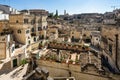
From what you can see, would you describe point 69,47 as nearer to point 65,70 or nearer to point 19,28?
point 65,70

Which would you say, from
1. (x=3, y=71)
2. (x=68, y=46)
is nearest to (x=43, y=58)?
(x=3, y=71)

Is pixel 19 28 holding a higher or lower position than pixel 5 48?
higher

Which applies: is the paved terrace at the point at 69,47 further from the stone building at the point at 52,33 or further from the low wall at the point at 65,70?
the stone building at the point at 52,33

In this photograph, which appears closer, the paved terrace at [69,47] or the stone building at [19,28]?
the paved terrace at [69,47]

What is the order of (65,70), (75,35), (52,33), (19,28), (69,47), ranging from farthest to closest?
(75,35) → (52,33) → (19,28) → (69,47) → (65,70)

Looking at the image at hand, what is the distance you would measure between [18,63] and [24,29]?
11.1 metres

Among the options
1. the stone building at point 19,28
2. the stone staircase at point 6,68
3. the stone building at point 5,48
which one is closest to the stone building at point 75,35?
the stone building at point 19,28

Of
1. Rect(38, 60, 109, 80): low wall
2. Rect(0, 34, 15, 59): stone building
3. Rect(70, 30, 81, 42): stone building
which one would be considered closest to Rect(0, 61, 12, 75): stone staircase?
Rect(0, 34, 15, 59): stone building

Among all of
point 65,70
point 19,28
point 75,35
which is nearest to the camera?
point 65,70

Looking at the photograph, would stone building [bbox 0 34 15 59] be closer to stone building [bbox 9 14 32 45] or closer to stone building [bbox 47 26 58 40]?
stone building [bbox 9 14 32 45]

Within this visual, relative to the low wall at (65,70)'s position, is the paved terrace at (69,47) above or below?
above

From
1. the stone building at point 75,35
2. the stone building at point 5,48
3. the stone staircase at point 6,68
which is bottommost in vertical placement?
the stone staircase at point 6,68

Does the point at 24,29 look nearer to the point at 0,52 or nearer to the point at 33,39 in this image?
the point at 33,39

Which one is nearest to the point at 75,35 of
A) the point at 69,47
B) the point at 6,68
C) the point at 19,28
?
the point at 19,28
